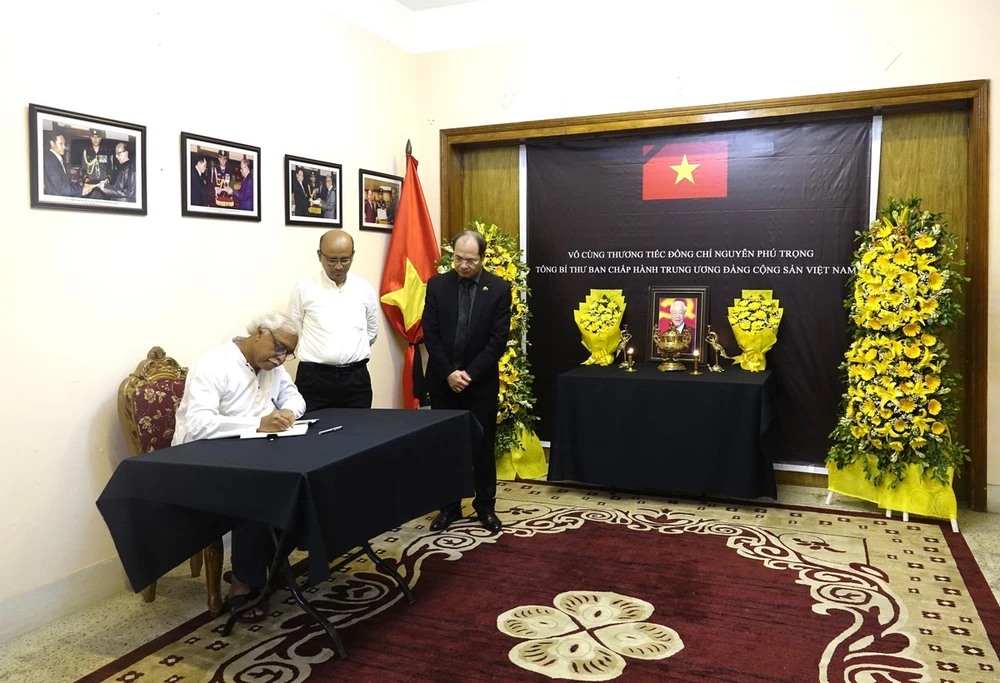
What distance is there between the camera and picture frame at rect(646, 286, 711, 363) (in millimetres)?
5367

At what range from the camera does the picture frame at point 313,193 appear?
4.76 metres

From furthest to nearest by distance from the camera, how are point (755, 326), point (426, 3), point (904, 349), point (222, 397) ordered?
1. point (426, 3)
2. point (755, 326)
3. point (904, 349)
4. point (222, 397)

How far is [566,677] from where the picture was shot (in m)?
2.85

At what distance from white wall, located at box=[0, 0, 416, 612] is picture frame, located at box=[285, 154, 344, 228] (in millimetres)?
79

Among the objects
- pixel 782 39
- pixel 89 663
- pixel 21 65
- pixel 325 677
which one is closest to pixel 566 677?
pixel 325 677

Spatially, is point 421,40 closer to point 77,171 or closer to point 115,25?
point 115,25

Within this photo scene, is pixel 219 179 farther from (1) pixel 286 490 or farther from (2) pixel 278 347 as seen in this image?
(1) pixel 286 490

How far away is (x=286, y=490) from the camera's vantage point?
2.63m

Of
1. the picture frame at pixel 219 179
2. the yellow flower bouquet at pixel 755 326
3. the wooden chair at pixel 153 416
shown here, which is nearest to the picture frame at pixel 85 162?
the picture frame at pixel 219 179

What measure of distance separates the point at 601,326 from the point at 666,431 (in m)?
0.93

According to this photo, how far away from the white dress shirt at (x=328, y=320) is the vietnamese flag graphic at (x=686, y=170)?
7.58 feet

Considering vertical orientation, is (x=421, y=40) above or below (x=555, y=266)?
above

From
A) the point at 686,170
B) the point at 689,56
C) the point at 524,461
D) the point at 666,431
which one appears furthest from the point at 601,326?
the point at 689,56

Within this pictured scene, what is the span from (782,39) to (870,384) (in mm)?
2111
